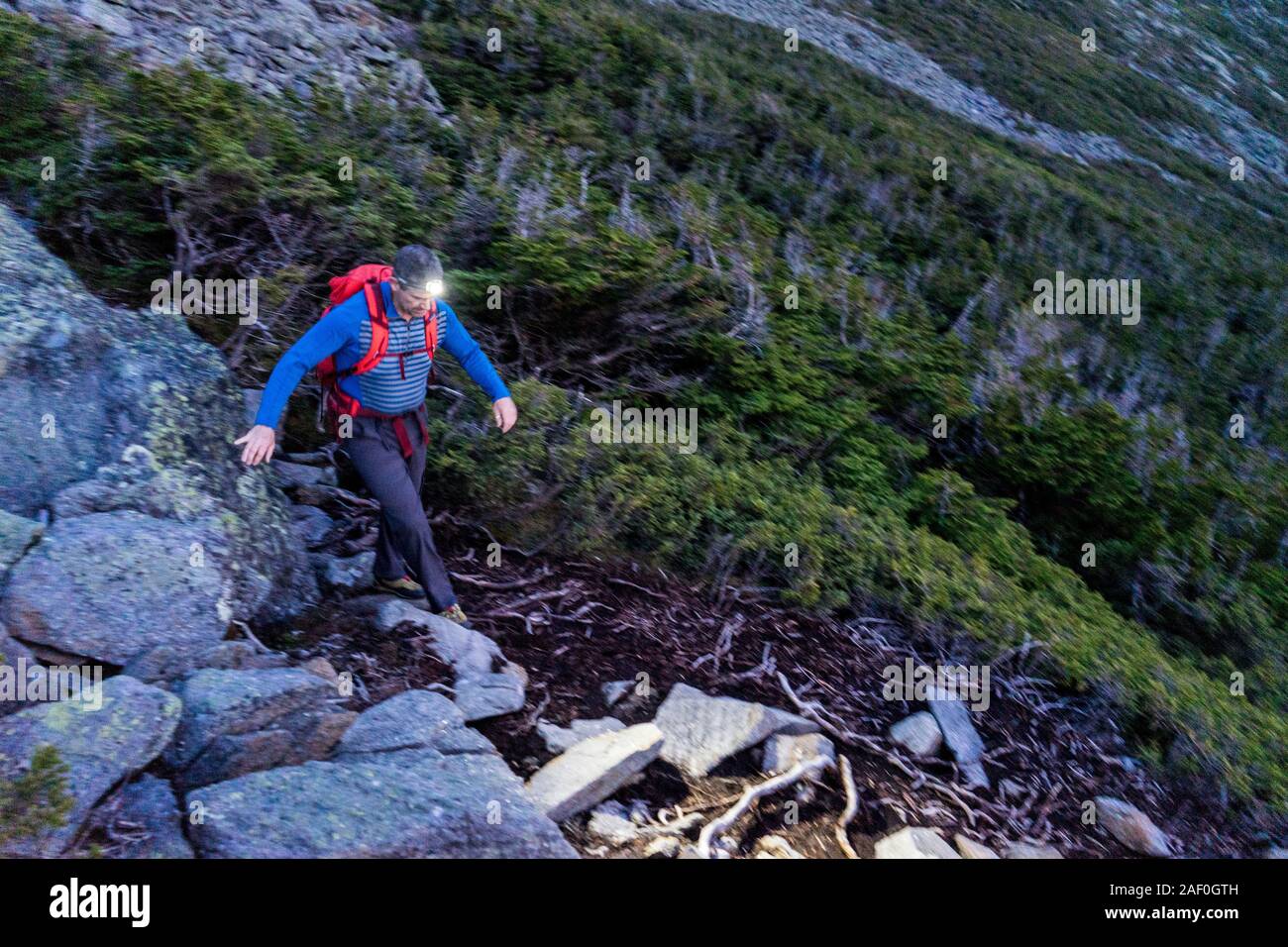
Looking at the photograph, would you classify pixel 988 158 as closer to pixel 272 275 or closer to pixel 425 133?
pixel 425 133

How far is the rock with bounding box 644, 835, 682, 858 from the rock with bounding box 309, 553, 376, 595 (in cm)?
199

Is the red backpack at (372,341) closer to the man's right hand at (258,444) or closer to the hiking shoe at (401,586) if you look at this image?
the man's right hand at (258,444)

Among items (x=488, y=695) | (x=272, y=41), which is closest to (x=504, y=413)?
(x=488, y=695)

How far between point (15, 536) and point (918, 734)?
4093mm

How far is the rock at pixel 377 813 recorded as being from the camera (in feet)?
9.27

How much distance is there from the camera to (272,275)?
5.67 meters

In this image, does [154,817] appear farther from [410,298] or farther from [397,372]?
[410,298]

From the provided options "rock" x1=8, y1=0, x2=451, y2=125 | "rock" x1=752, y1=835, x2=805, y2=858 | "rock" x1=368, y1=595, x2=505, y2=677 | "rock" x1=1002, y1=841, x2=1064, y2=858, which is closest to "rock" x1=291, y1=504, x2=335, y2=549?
"rock" x1=368, y1=595, x2=505, y2=677

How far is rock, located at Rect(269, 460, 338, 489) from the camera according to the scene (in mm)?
5023

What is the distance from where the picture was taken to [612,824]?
3.59 m

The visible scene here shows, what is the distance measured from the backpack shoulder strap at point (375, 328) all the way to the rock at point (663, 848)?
2.28 m

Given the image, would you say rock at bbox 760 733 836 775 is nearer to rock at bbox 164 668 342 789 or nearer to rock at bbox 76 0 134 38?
rock at bbox 164 668 342 789

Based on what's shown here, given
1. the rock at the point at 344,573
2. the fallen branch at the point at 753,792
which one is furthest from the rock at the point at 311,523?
the fallen branch at the point at 753,792

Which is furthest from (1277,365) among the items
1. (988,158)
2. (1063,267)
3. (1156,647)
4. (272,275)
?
(272,275)
